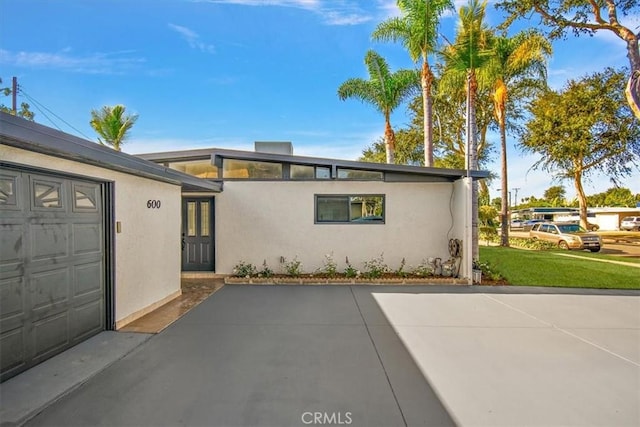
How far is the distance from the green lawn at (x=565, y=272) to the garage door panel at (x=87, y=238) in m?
9.05

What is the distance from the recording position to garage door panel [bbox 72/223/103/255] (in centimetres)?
372

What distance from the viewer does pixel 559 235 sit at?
14.9m

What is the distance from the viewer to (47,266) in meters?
3.29

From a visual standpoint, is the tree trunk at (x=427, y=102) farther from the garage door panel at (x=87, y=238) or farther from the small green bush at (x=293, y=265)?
the garage door panel at (x=87, y=238)

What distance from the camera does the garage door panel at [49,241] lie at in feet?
10.4

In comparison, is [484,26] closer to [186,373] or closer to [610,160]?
[610,160]

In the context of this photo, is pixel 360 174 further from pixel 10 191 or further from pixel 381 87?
pixel 381 87

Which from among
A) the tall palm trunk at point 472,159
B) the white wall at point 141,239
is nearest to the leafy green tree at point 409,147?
the tall palm trunk at point 472,159

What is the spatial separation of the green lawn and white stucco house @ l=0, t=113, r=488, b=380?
7.18ft

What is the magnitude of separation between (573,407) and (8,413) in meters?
4.91

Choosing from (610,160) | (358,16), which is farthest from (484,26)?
(610,160)

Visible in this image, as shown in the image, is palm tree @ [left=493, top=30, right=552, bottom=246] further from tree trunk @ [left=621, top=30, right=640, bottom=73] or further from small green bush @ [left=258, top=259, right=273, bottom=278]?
small green bush @ [left=258, top=259, right=273, bottom=278]

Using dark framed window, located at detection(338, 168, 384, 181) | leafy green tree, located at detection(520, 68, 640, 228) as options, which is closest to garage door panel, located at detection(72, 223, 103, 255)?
dark framed window, located at detection(338, 168, 384, 181)

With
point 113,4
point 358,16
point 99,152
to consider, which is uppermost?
point 358,16
